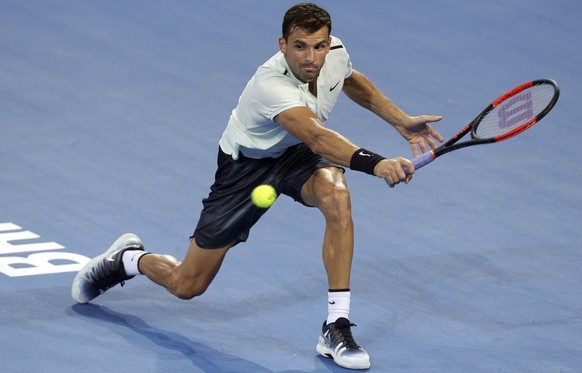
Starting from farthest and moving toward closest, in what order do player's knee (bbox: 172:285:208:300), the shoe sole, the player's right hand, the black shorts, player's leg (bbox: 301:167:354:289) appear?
player's knee (bbox: 172:285:208:300)
the black shorts
player's leg (bbox: 301:167:354:289)
the shoe sole
the player's right hand

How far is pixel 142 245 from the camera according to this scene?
6863 mm

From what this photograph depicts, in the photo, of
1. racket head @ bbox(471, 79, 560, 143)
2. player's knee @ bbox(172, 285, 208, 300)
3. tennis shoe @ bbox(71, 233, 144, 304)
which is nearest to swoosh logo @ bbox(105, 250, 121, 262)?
tennis shoe @ bbox(71, 233, 144, 304)

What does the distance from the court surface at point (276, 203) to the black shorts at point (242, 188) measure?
1.82ft

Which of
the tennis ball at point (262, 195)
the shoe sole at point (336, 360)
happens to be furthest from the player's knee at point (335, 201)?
the shoe sole at point (336, 360)

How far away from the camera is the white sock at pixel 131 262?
6.63 m

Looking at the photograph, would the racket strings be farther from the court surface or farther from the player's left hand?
the court surface

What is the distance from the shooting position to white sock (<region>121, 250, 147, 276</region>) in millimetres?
6633

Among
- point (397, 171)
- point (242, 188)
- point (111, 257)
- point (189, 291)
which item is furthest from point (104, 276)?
point (397, 171)

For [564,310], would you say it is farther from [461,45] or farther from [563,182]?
[461,45]

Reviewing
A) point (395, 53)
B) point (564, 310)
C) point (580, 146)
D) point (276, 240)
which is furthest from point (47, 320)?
point (395, 53)

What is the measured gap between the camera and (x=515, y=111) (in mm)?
5969

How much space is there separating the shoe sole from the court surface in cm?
4

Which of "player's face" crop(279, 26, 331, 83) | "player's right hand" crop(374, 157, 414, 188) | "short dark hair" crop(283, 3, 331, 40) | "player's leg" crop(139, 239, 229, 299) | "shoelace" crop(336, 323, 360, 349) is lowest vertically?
"shoelace" crop(336, 323, 360, 349)

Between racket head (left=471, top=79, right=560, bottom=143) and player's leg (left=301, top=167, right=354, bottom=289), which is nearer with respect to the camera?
racket head (left=471, top=79, right=560, bottom=143)
